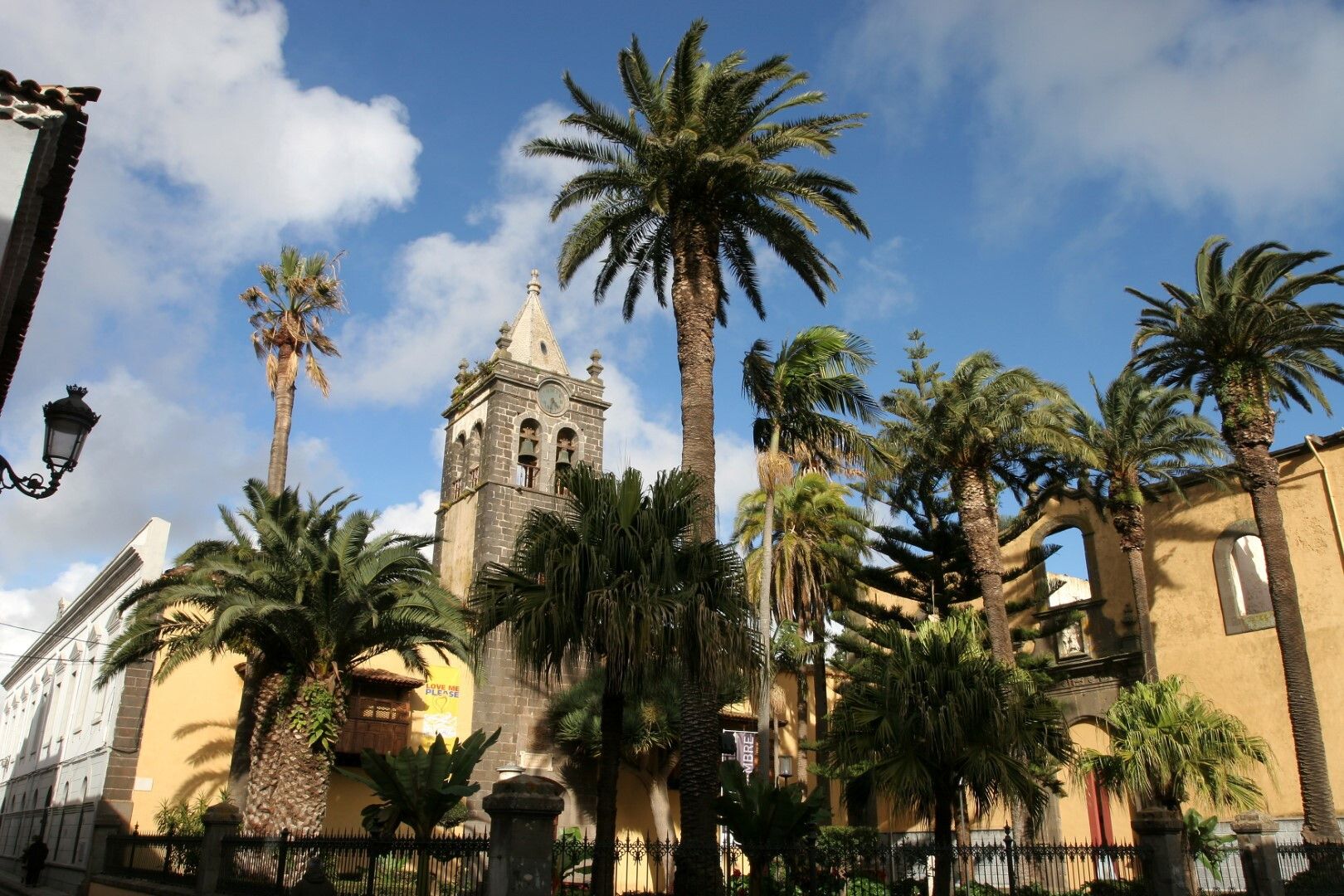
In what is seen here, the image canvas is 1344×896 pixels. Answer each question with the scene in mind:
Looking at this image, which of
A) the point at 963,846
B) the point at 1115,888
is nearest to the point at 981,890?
the point at 1115,888

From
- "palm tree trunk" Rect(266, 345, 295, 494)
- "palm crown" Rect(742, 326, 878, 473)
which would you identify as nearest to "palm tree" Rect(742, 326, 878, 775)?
"palm crown" Rect(742, 326, 878, 473)

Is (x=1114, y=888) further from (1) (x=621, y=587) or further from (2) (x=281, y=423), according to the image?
(2) (x=281, y=423)

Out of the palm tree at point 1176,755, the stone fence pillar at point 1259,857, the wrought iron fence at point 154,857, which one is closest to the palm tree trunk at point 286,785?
the wrought iron fence at point 154,857

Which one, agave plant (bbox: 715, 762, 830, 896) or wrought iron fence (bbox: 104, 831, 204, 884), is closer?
agave plant (bbox: 715, 762, 830, 896)

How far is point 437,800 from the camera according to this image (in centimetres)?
1365

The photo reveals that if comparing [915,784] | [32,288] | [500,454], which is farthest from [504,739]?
[32,288]

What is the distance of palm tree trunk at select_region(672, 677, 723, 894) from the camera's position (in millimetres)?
12875

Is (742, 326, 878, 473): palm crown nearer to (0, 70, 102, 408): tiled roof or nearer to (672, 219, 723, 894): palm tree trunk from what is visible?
(672, 219, 723, 894): palm tree trunk

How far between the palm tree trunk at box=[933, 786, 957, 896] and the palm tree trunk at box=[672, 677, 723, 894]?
283 centimetres

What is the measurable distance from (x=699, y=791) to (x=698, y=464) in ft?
16.0

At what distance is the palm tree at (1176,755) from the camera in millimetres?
18094

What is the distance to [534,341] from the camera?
37.2 meters

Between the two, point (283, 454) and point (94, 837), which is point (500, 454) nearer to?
point (283, 454)

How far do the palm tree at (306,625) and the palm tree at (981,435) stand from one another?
484 inches
